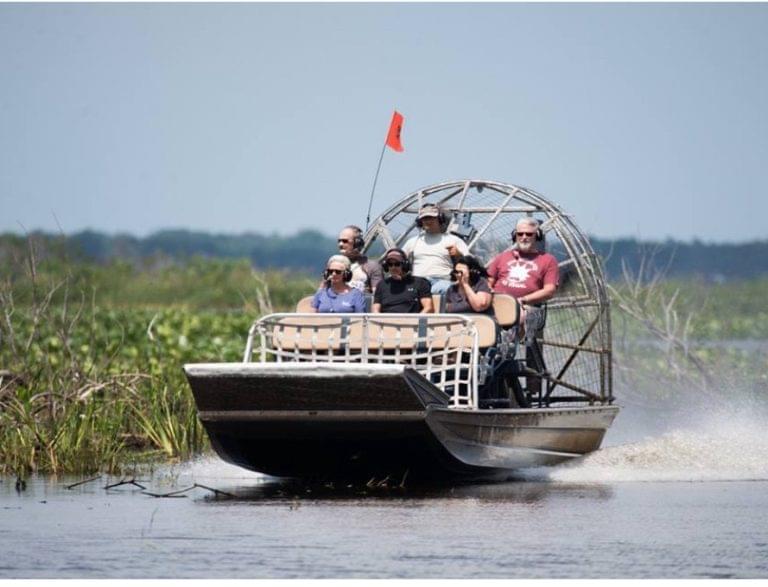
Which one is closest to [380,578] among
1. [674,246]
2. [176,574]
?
[176,574]

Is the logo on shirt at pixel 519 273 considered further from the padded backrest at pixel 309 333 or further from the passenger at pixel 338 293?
the padded backrest at pixel 309 333

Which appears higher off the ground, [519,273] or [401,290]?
[519,273]

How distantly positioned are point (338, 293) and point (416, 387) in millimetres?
2062

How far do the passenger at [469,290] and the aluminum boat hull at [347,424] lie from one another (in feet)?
3.22

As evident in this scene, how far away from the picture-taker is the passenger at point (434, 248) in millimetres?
16906

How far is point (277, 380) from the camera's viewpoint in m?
14.0

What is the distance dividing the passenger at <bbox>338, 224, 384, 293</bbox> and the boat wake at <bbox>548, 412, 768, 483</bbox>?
238 cm

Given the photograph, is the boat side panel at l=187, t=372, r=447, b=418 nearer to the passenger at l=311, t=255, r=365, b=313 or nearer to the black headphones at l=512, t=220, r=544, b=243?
the passenger at l=311, t=255, r=365, b=313

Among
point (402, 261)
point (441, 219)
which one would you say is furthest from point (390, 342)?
point (441, 219)

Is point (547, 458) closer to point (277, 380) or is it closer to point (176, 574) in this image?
point (277, 380)

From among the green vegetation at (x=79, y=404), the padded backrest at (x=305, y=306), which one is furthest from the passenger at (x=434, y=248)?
the green vegetation at (x=79, y=404)

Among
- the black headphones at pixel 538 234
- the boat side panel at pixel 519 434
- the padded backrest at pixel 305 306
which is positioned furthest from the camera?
the black headphones at pixel 538 234

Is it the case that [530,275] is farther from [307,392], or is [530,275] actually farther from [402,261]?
[307,392]

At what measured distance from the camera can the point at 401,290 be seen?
52.2 ft
